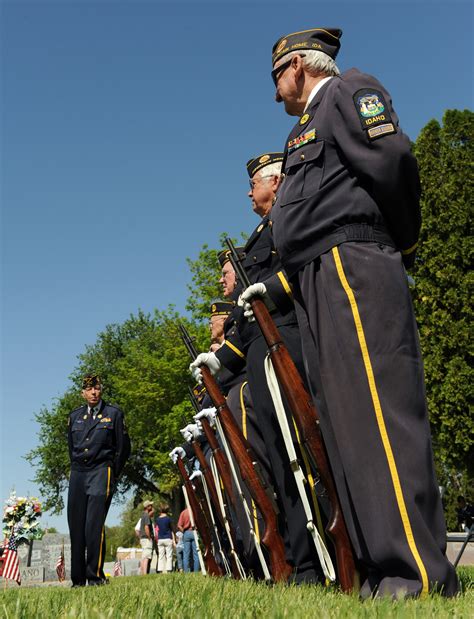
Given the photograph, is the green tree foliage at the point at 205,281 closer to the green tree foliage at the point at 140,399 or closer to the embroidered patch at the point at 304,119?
the green tree foliage at the point at 140,399

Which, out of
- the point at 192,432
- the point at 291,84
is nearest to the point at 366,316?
the point at 291,84

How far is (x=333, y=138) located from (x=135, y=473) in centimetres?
4276

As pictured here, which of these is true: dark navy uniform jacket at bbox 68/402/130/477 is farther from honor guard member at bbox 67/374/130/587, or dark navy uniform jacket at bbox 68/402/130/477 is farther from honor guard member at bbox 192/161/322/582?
honor guard member at bbox 192/161/322/582

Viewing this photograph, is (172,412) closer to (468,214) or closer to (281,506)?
(468,214)

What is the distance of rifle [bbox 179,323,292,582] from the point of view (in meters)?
4.03

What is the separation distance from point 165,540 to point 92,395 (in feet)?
41.2

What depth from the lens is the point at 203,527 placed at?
25.6 ft

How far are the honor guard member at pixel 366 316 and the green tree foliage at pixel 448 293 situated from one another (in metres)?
21.2

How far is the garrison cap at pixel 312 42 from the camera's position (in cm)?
387

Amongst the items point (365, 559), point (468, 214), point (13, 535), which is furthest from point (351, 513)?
point (468, 214)

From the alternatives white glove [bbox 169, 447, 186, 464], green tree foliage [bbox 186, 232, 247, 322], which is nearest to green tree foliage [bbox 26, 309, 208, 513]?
green tree foliage [bbox 186, 232, 247, 322]

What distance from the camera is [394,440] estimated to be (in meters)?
2.73

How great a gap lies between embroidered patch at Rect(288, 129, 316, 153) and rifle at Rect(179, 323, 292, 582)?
199cm

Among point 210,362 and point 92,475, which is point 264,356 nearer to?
point 210,362
